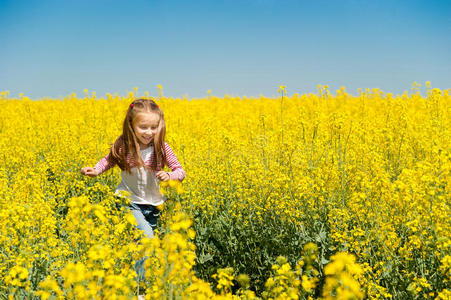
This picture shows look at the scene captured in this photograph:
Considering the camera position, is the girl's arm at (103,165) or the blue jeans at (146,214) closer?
the blue jeans at (146,214)

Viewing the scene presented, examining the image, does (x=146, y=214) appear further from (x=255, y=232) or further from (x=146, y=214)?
(x=255, y=232)

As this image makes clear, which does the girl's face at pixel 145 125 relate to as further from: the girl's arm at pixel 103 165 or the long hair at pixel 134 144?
the girl's arm at pixel 103 165

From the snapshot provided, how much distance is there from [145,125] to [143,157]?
1.14 feet

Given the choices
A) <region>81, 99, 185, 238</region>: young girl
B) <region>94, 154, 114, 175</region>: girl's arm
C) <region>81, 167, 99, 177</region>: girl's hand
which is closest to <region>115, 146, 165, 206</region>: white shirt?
<region>81, 99, 185, 238</region>: young girl

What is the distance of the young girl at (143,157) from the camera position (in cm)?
349

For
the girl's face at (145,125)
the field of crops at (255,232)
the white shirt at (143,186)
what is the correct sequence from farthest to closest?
the white shirt at (143,186) < the girl's face at (145,125) < the field of crops at (255,232)

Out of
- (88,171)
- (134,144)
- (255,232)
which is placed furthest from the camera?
(134,144)

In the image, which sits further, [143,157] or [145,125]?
[143,157]

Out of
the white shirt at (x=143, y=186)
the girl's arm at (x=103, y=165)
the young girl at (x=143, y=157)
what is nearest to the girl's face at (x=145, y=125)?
the young girl at (x=143, y=157)

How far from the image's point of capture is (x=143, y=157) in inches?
143

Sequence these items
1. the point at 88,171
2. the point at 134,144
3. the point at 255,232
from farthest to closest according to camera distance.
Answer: the point at 134,144 → the point at 255,232 → the point at 88,171

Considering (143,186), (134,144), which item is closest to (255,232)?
(143,186)

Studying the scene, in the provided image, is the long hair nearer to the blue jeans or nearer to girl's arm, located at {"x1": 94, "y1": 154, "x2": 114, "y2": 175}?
girl's arm, located at {"x1": 94, "y1": 154, "x2": 114, "y2": 175}

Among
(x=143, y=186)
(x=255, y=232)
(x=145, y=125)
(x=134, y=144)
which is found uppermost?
(x=145, y=125)
